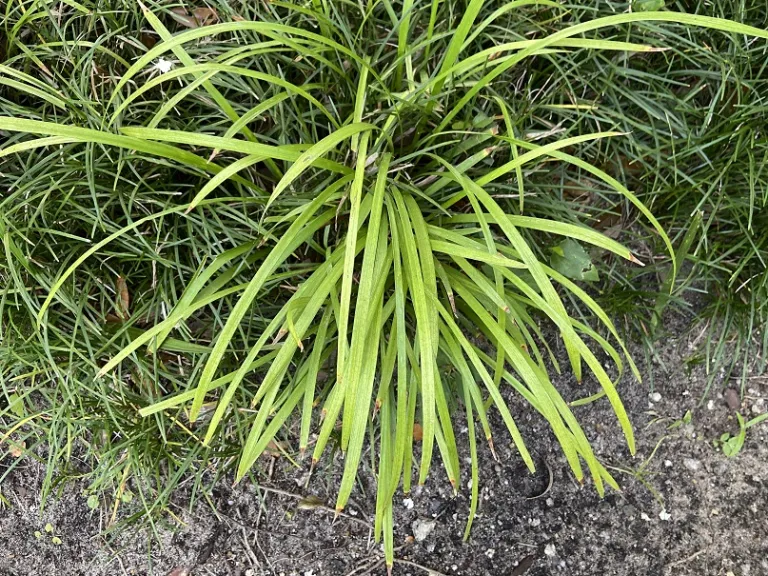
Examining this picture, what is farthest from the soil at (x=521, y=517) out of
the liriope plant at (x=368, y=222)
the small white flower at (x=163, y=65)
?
the small white flower at (x=163, y=65)

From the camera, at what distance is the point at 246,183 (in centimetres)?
127

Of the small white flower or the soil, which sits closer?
the small white flower

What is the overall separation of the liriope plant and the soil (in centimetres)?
24

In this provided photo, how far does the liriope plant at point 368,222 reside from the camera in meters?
1.11

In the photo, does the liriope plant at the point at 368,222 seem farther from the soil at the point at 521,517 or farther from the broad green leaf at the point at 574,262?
the soil at the point at 521,517

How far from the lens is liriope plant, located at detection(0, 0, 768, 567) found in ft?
3.63

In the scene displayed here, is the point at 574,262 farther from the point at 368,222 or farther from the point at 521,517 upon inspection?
the point at 521,517

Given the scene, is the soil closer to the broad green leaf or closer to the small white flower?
the broad green leaf

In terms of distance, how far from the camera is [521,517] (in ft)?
5.26

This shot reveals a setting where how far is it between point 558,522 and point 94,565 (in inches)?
47.4

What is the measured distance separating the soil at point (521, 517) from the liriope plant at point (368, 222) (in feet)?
0.77

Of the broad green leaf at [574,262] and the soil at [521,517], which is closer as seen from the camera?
the broad green leaf at [574,262]

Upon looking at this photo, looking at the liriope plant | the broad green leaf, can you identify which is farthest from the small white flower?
the broad green leaf

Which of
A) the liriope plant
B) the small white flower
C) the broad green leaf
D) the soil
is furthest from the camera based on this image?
the soil
